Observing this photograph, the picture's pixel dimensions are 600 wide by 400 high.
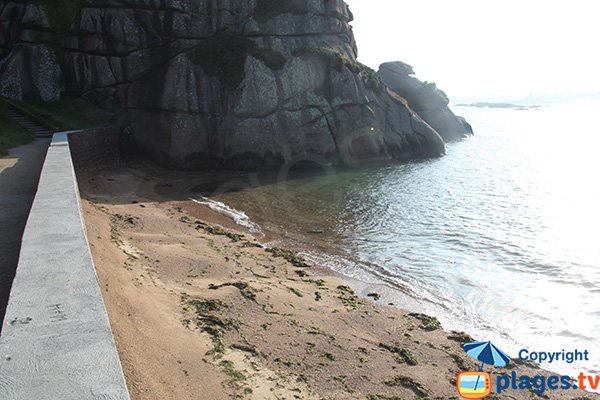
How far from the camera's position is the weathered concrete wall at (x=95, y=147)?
24.5 m

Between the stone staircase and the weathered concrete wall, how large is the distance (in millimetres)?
2420

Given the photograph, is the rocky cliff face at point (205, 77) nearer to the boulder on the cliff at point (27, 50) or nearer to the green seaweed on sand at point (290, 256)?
the boulder on the cliff at point (27, 50)

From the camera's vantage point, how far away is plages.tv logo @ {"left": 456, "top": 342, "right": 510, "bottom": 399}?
8.46 m

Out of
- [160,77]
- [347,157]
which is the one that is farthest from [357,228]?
[160,77]

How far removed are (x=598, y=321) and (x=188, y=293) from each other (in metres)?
10.9

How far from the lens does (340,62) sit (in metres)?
36.1

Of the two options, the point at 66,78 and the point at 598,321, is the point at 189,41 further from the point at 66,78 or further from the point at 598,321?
the point at 598,321

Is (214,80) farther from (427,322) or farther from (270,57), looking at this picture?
(427,322)

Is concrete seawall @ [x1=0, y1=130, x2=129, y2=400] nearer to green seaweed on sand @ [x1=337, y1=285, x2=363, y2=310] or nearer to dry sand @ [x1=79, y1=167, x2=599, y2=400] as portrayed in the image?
dry sand @ [x1=79, y1=167, x2=599, y2=400]

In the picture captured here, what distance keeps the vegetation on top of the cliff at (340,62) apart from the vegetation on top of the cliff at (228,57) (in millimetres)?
2579

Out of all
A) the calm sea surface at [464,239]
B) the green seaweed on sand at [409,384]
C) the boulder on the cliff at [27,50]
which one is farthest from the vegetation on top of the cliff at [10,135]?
the green seaweed on sand at [409,384]

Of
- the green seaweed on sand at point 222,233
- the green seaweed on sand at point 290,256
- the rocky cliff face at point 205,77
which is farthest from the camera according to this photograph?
the rocky cliff face at point 205,77

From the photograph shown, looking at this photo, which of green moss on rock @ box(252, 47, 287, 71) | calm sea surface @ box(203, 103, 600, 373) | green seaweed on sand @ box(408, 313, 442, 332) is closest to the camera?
green seaweed on sand @ box(408, 313, 442, 332)

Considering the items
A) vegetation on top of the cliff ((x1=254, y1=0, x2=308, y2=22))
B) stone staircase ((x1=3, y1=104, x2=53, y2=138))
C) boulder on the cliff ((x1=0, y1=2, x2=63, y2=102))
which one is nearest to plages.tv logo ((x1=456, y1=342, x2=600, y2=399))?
stone staircase ((x1=3, y1=104, x2=53, y2=138))
